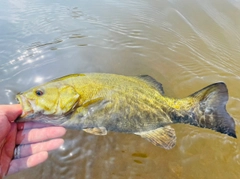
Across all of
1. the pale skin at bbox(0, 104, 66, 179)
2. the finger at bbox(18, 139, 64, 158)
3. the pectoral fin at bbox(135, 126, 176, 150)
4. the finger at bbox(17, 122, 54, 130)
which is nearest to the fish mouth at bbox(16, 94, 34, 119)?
the pale skin at bbox(0, 104, 66, 179)

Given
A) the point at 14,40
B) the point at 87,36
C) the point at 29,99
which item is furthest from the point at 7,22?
the point at 29,99

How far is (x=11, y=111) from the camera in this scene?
112 inches

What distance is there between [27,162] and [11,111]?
23.9 inches

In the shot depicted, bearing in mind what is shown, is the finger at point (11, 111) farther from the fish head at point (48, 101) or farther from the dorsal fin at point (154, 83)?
the dorsal fin at point (154, 83)

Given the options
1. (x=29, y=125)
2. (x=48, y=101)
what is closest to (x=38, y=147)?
(x=29, y=125)

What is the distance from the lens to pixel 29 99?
2709 mm

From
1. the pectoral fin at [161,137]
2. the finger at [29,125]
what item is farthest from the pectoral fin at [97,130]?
the finger at [29,125]

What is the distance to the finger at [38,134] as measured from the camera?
9.75 ft

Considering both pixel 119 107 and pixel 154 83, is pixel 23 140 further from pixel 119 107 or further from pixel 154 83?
pixel 154 83

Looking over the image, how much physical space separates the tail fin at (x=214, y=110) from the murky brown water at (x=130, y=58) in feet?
2.00

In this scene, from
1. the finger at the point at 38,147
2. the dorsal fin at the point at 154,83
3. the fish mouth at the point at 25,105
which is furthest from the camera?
the dorsal fin at the point at 154,83

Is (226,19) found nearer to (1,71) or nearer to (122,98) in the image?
(122,98)

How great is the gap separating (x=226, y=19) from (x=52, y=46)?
431 cm

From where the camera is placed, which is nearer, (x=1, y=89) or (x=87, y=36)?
(x=1, y=89)
